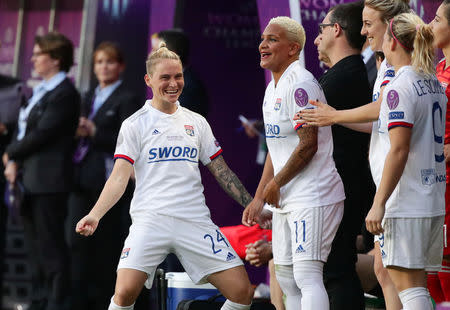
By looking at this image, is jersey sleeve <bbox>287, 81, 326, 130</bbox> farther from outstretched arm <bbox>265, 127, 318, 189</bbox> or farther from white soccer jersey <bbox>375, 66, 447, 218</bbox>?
white soccer jersey <bbox>375, 66, 447, 218</bbox>

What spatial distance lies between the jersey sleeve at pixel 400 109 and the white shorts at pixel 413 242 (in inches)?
17.7

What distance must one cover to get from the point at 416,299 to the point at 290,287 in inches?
31.9

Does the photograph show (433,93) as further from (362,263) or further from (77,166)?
(77,166)

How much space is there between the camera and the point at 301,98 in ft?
15.3

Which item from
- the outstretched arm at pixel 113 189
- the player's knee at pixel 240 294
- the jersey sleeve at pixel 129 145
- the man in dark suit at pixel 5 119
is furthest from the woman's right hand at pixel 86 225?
the man in dark suit at pixel 5 119

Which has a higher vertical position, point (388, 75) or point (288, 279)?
point (388, 75)

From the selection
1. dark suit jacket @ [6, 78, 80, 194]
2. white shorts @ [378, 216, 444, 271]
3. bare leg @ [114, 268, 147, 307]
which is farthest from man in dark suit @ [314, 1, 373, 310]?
dark suit jacket @ [6, 78, 80, 194]

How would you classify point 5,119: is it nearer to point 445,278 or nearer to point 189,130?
point 189,130

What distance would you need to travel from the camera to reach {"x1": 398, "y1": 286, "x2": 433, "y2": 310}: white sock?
4098 millimetres

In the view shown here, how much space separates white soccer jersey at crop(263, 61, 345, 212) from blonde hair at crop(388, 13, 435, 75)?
0.61m

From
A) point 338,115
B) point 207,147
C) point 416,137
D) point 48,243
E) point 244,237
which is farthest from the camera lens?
point 48,243

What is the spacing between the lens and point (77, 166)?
7664 millimetres

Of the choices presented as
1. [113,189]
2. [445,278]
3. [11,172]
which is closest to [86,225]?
[113,189]

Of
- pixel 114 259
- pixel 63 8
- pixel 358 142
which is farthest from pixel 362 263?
pixel 63 8
